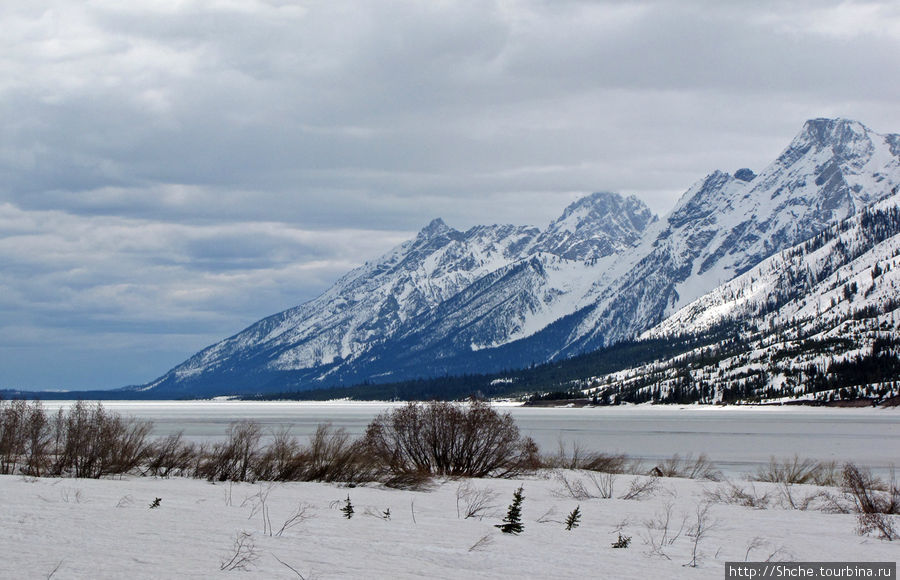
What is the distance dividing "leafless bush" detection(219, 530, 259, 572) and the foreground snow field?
0.08 m

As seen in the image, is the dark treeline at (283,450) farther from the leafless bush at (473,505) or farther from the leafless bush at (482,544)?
the leafless bush at (482,544)

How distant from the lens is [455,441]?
116ft

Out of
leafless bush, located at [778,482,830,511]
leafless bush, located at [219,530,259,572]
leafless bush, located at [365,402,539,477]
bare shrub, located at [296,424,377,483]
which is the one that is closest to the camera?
leafless bush, located at [219,530,259,572]

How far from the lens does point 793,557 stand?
1434 centimetres

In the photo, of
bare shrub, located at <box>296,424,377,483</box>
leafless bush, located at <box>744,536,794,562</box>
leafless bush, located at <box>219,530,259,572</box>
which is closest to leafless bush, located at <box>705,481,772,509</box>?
leafless bush, located at <box>744,536,794,562</box>

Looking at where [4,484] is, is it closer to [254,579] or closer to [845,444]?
[254,579]

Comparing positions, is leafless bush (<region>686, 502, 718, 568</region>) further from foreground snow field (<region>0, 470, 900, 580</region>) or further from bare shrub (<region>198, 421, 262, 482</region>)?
bare shrub (<region>198, 421, 262, 482</region>)

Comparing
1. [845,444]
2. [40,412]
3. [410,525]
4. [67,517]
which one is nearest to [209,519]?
[67,517]

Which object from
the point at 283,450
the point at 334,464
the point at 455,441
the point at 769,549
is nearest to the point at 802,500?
the point at 769,549

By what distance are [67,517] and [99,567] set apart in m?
4.52

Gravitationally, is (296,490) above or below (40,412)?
below

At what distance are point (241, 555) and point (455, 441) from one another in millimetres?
24085

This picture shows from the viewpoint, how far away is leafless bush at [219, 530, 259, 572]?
432 inches

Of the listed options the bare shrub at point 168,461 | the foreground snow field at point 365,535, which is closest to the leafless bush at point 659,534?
the foreground snow field at point 365,535
